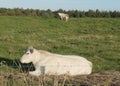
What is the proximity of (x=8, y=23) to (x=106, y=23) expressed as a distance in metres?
7.73

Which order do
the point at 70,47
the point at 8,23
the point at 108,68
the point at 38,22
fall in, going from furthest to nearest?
the point at 38,22
the point at 8,23
the point at 70,47
the point at 108,68

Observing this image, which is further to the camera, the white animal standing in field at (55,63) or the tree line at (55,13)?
the tree line at (55,13)

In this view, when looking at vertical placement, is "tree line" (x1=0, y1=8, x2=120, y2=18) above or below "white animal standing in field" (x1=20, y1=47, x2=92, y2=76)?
below

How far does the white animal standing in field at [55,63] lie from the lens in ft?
42.9

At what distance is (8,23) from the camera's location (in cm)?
3606

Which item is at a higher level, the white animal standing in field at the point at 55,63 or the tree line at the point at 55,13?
the white animal standing in field at the point at 55,63

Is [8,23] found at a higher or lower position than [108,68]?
lower

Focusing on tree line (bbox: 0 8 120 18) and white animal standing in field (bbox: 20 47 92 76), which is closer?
white animal standing in field (bbox: 20 47 92 76)

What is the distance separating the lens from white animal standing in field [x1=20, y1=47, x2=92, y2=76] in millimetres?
13077

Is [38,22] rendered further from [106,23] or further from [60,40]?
[60,40]

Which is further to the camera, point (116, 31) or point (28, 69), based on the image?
point (116, 31)

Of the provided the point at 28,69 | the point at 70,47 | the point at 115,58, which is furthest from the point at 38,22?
the point at 28,69

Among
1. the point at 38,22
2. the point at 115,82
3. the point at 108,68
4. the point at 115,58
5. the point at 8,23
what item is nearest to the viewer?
the point at 115,82

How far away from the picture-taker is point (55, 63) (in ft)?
44.2
